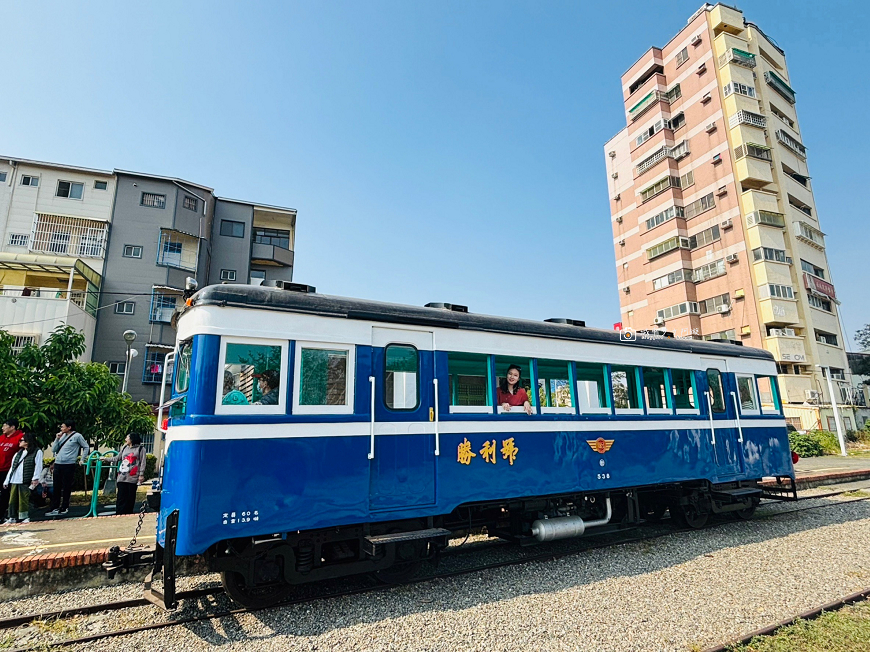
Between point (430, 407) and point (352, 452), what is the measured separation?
45.0 inches

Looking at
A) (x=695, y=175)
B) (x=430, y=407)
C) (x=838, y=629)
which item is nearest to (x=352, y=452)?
(x=430, y=407)

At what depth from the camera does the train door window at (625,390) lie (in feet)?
26.5

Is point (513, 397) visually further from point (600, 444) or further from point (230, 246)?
point (230, 246)

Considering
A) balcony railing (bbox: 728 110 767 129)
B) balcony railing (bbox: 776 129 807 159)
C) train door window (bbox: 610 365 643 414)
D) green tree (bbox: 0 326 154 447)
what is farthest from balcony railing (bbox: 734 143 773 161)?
green tree (bbox: 0 326 154 447)

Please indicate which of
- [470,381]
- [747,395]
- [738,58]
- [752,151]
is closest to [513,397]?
[470,381]

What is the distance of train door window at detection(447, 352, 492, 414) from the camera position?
21.8ft

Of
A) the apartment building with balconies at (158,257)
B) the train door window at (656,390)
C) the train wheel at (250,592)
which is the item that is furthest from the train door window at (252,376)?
the apartment building with balconies at (158,257)

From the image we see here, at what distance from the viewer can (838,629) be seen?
16.4ft

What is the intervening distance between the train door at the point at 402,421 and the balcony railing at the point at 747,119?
3683cm

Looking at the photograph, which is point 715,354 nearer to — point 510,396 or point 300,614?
point 510,396

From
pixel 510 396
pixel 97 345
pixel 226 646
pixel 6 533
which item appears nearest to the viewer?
pixel 226 646

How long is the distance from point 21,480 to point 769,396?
565 inches

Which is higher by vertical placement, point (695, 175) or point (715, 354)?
point (695, 175)

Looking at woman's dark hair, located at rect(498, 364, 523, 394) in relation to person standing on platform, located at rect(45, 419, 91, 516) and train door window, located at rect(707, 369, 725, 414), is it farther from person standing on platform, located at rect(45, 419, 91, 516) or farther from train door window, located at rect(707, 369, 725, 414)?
person standing on platform, located at rect(45, 419, 91, 516)
